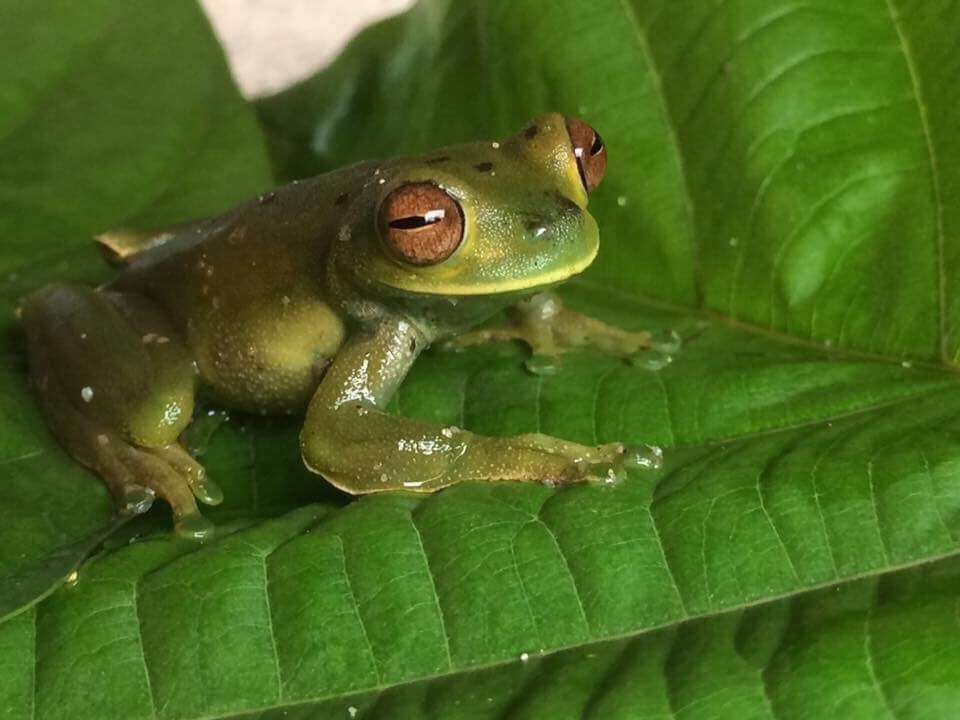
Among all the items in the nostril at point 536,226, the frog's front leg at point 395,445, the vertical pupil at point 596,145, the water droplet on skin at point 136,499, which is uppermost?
the vertical pupil at point 596,145

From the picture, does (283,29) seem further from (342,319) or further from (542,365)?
(542,365)

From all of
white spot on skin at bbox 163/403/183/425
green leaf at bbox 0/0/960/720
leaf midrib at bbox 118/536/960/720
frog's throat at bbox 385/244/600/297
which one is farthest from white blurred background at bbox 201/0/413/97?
leaf midrib at bbox 118/536/960/720

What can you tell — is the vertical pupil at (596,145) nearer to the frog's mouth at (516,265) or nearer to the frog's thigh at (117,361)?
the frog's mouth at (516,265)

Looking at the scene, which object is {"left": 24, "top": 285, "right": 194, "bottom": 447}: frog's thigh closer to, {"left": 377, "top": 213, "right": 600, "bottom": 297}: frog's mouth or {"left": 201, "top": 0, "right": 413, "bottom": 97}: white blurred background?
{"left": 377, "top": 213, "right": 600, "bottom": 297}: frog's mouth

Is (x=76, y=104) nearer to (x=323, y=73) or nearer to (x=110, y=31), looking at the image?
(x=110, y=31)

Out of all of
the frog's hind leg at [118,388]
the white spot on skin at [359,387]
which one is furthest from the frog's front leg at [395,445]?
the frog's hind leg at [118,388]

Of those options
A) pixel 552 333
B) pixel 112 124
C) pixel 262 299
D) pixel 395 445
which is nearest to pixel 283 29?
pixel 112 124
